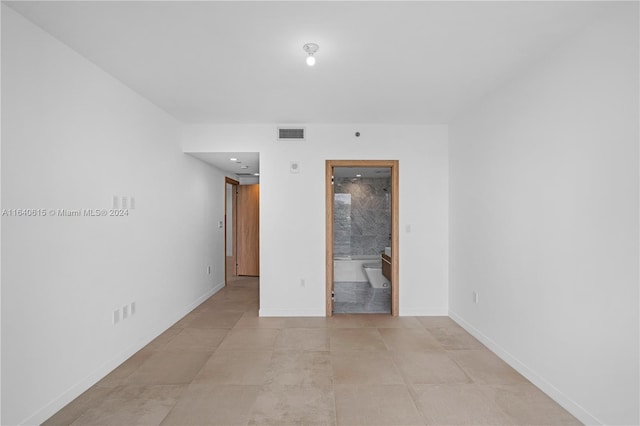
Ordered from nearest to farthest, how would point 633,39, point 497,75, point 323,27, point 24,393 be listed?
point 633,39
point 24,393
point 323,27
point 497,75

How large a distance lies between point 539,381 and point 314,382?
69.7 inches

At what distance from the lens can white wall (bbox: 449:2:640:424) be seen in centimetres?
185

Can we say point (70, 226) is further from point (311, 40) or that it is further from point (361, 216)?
point (361, 216)

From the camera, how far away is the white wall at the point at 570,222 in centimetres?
185

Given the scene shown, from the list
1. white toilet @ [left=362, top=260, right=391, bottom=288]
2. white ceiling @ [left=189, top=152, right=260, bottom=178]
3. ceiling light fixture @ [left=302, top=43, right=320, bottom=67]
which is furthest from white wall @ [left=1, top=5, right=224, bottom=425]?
white toilet @ [left=362, top=260, right=391, bottom=288]

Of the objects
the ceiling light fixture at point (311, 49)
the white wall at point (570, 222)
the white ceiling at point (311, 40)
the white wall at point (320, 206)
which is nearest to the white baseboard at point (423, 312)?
the white wall at point (320, 206)

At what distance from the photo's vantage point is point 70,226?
2.40 meters

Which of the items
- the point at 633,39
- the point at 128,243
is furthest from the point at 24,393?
the point at 633,39

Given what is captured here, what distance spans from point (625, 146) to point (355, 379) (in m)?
2.43

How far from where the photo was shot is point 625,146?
1.85m

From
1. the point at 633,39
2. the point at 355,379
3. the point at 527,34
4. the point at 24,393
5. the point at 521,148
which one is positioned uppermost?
the point at 527,34

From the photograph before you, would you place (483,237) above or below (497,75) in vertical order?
below

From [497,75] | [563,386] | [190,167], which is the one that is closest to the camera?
[563,386]

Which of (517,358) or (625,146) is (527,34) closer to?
(625,146)
